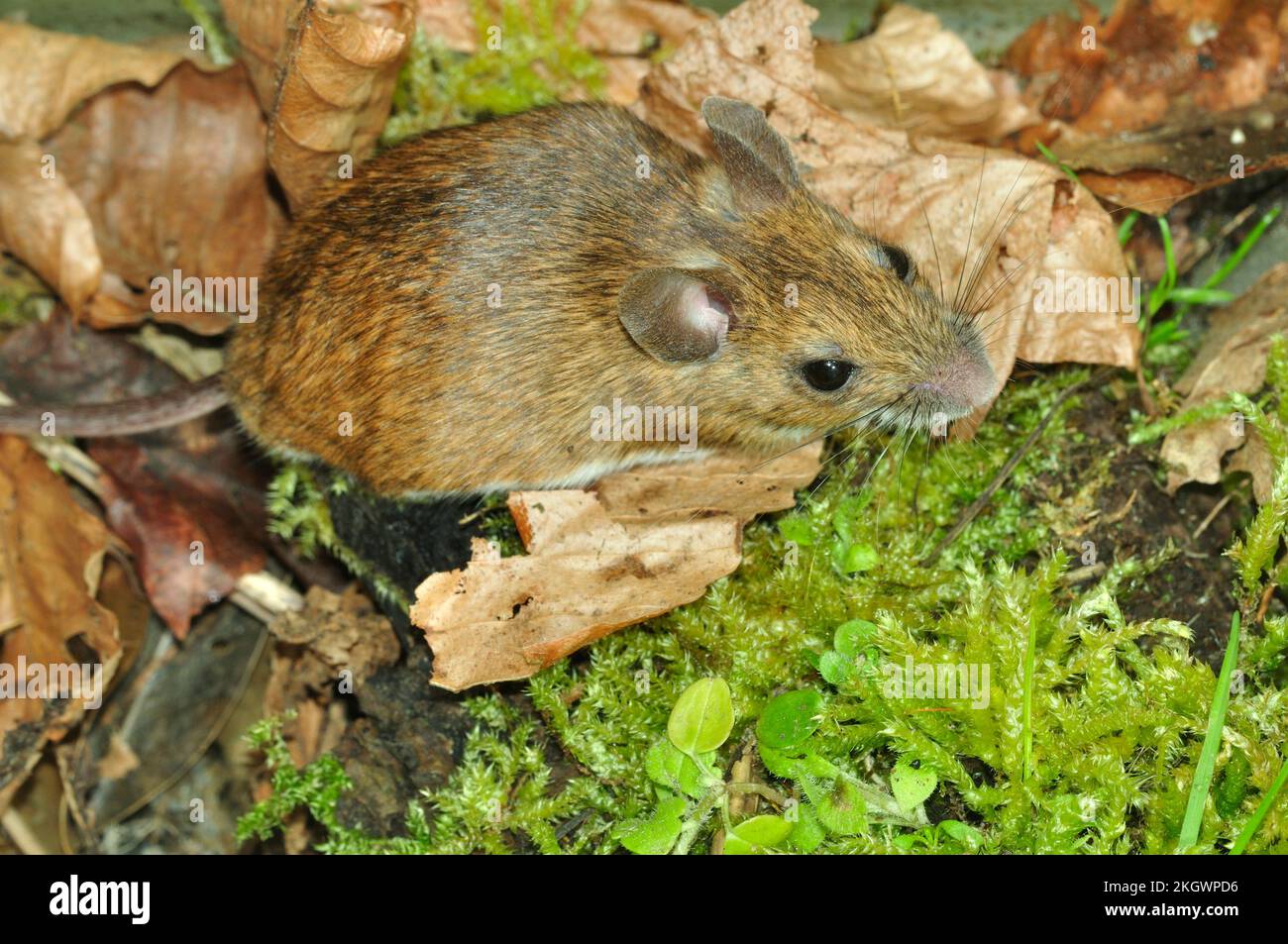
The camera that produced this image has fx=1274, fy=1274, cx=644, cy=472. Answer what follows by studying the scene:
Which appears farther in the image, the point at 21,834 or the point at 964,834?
the point at 21,834

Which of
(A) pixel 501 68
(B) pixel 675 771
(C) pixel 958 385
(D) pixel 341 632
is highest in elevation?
(A) pixel 501 68

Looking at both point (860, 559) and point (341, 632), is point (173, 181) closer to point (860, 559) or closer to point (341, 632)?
point (341, 632)

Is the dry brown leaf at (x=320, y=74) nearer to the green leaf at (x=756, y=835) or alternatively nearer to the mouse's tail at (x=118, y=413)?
the mouse's tail at (x=118, y=413)

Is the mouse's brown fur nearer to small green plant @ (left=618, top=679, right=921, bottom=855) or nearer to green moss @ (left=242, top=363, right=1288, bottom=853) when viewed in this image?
green moss @ (left=242, top=363, right=1288, bottom=853)

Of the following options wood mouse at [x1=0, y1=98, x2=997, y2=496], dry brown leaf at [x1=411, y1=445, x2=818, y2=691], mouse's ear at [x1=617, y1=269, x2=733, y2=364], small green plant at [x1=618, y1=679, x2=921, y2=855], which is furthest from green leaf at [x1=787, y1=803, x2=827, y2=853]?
mouse's ear at [x1=617, y1=269, x2=733, y2=364]

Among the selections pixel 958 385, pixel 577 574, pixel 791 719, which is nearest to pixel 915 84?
pixel 958 385

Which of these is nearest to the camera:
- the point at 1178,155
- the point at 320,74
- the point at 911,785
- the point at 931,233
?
the point at 911,785

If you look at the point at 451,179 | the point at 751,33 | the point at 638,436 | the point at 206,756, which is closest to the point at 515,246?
the point at 451,179

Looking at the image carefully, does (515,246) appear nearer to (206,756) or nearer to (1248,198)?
(206,756)
